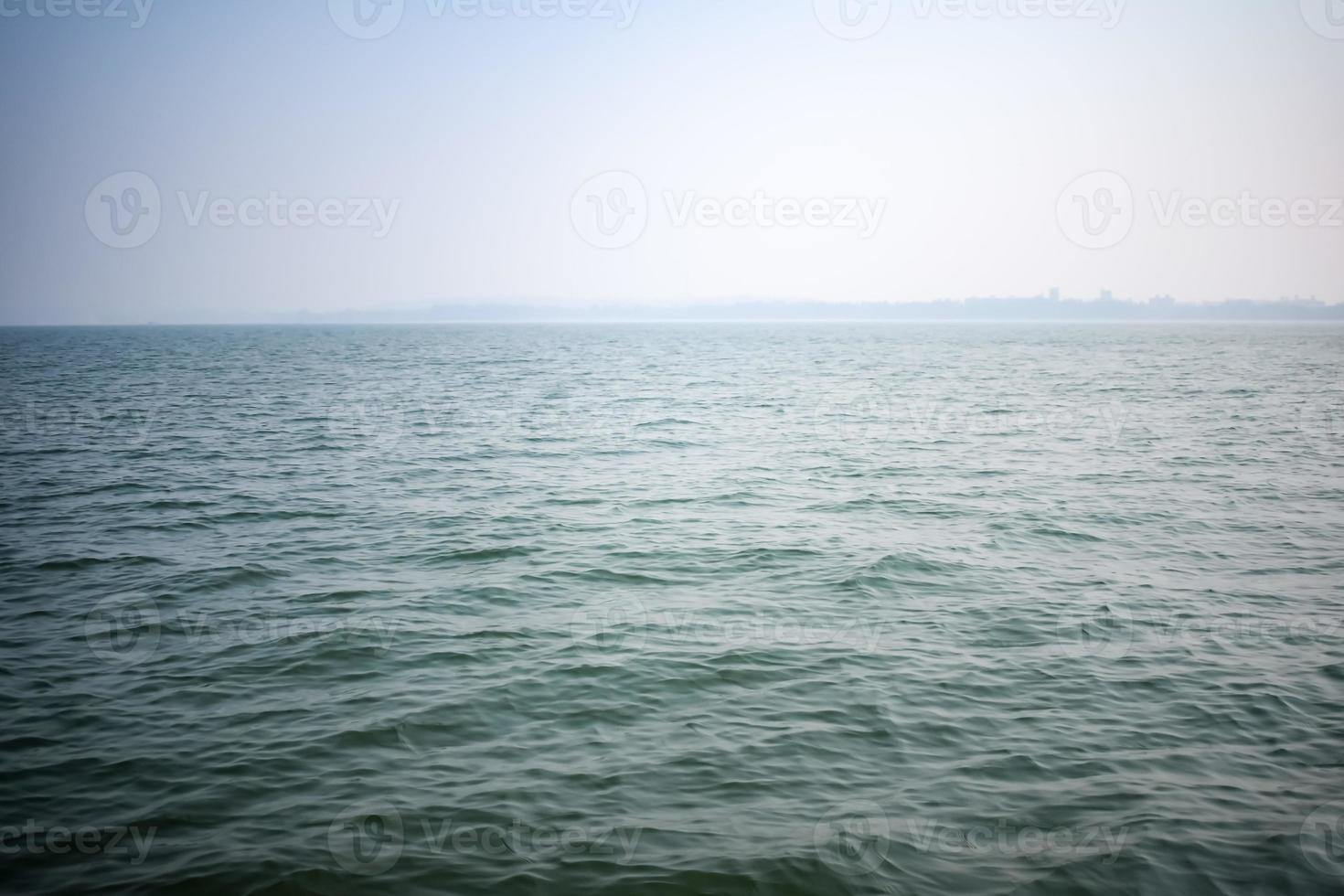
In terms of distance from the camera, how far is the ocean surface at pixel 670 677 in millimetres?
7961

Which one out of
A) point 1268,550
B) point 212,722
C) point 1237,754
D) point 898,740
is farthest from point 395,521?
point 1268,550

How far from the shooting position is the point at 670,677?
39.1 ft

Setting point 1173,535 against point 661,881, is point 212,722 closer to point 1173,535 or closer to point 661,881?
point 661,881

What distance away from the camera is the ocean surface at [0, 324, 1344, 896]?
313 inches

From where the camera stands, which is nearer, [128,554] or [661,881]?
[661,881]

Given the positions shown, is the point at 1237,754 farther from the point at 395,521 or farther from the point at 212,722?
the point at 395,521

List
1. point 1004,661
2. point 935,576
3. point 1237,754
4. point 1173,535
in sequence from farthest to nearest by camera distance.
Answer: point 1173,535, point 935,576, point 1004,661, point 1237,754

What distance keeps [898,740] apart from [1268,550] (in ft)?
43.0

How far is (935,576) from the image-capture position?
651 inches

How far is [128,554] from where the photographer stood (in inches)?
695

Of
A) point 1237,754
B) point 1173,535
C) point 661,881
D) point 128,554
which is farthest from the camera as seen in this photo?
point 1173,535

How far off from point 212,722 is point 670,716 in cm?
569

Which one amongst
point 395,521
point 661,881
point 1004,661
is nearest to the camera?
point 661,881

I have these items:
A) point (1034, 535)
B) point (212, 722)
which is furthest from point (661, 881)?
point (1034, 535)
